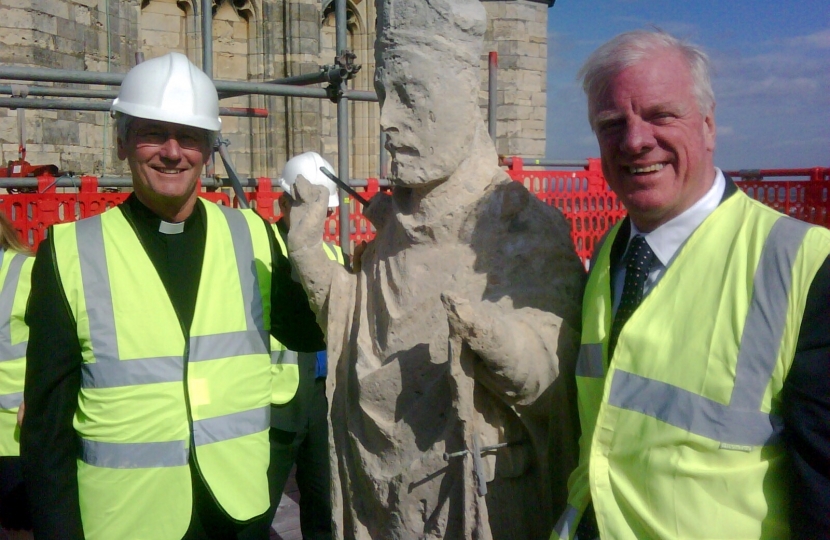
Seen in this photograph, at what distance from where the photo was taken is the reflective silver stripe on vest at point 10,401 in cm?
339

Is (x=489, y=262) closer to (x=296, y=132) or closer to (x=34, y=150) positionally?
(x=34, y=150)

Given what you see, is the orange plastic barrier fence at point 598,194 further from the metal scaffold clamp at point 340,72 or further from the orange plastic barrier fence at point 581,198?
the metal scaffold clamp at point 340,72

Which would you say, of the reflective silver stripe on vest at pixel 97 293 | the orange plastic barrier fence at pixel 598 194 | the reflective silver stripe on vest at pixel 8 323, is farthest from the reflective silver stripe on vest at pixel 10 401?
the orange plastic barrier fence at pixel 598 194

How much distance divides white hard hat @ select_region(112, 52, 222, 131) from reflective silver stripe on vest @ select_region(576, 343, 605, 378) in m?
1.34

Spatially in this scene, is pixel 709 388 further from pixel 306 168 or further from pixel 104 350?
pixel 306 168

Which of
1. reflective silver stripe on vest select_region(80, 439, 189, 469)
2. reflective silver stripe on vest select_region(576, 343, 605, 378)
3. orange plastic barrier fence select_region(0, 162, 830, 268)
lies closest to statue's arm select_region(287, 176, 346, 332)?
reflective silver stripe on vest select_region(80, 439, 189, 469)

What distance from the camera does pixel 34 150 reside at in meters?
7.27

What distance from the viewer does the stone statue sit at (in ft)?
6.34

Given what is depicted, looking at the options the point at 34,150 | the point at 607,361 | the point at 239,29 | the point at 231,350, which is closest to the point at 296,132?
the point at 239,29

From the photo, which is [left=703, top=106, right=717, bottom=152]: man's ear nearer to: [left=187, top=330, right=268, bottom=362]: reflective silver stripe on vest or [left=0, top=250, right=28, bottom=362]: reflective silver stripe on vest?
[left=187, top=330, right=268, bottom=362]: reflective silver stripe on vest

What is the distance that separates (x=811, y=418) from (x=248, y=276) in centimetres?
173

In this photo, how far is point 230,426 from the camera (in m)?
2.33

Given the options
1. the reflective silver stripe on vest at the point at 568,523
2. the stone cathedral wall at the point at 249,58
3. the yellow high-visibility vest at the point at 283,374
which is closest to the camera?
the reflective silver stripe on vest at the point at 568,523

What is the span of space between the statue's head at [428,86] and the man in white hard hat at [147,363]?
0.66 m
